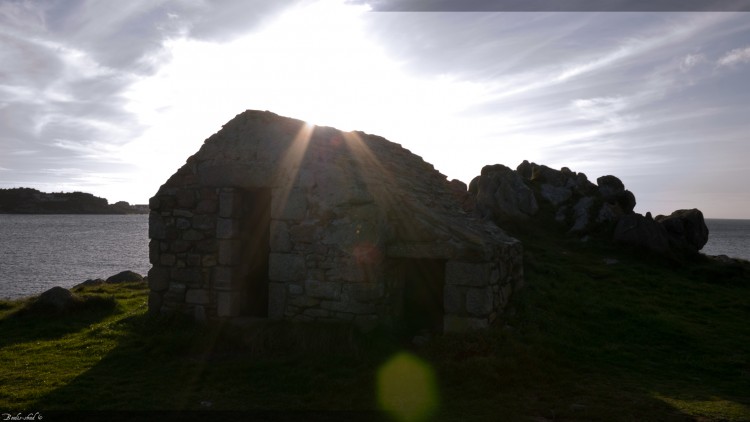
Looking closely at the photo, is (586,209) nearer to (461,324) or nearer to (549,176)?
(549,176)

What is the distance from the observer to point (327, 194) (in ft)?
31.9

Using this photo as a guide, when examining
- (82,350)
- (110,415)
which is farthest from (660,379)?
(82,350)

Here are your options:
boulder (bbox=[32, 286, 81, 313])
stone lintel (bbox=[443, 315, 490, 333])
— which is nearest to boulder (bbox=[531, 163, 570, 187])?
stone lintel (bbox=[443, 315, 490, 333])

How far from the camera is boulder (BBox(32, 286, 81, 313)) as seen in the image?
12.0 m

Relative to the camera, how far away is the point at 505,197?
2358 cm

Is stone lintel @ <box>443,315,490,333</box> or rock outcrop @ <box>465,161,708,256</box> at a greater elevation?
rock outcrop @ <box>465,161,708,256</box>

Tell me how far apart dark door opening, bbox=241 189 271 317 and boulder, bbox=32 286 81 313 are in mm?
4377

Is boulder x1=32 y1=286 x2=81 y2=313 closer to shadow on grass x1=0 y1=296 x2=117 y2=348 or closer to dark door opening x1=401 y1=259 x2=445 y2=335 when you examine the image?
shadow on grass x1=0 y1=296 x2=117 y2=348

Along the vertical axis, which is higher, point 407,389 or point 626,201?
point 626,201

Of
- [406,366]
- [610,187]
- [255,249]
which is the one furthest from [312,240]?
[610,187]

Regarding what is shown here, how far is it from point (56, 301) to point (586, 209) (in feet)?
63.3

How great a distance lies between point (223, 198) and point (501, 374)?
5.87 m

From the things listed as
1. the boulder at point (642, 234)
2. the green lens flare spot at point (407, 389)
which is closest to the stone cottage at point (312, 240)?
the green lens flare spot at point (407, 389)

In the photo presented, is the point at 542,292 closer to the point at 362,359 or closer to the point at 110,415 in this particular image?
the point at 362,359
